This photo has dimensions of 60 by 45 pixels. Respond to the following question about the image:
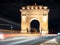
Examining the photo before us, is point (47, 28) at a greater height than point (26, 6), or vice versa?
point (26, 6)

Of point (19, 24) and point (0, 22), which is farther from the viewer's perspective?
point (19, 24)

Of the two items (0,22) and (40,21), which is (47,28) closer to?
(40,21)

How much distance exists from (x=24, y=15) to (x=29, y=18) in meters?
0.88

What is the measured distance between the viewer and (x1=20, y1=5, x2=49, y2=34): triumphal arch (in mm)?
39594

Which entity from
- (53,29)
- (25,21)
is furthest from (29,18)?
(53,29)

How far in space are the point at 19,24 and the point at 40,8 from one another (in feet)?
Answer: 15.8

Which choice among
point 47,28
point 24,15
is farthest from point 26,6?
point 47,28

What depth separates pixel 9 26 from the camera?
39969 mm

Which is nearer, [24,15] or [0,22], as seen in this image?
[0,22]

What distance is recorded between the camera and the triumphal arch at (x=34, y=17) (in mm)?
39594

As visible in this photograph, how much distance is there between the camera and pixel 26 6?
40.0m

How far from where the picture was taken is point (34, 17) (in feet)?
131

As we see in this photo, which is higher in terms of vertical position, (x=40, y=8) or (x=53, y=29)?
(x=40, y=8)

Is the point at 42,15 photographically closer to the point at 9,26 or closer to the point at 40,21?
the point at 40,21
